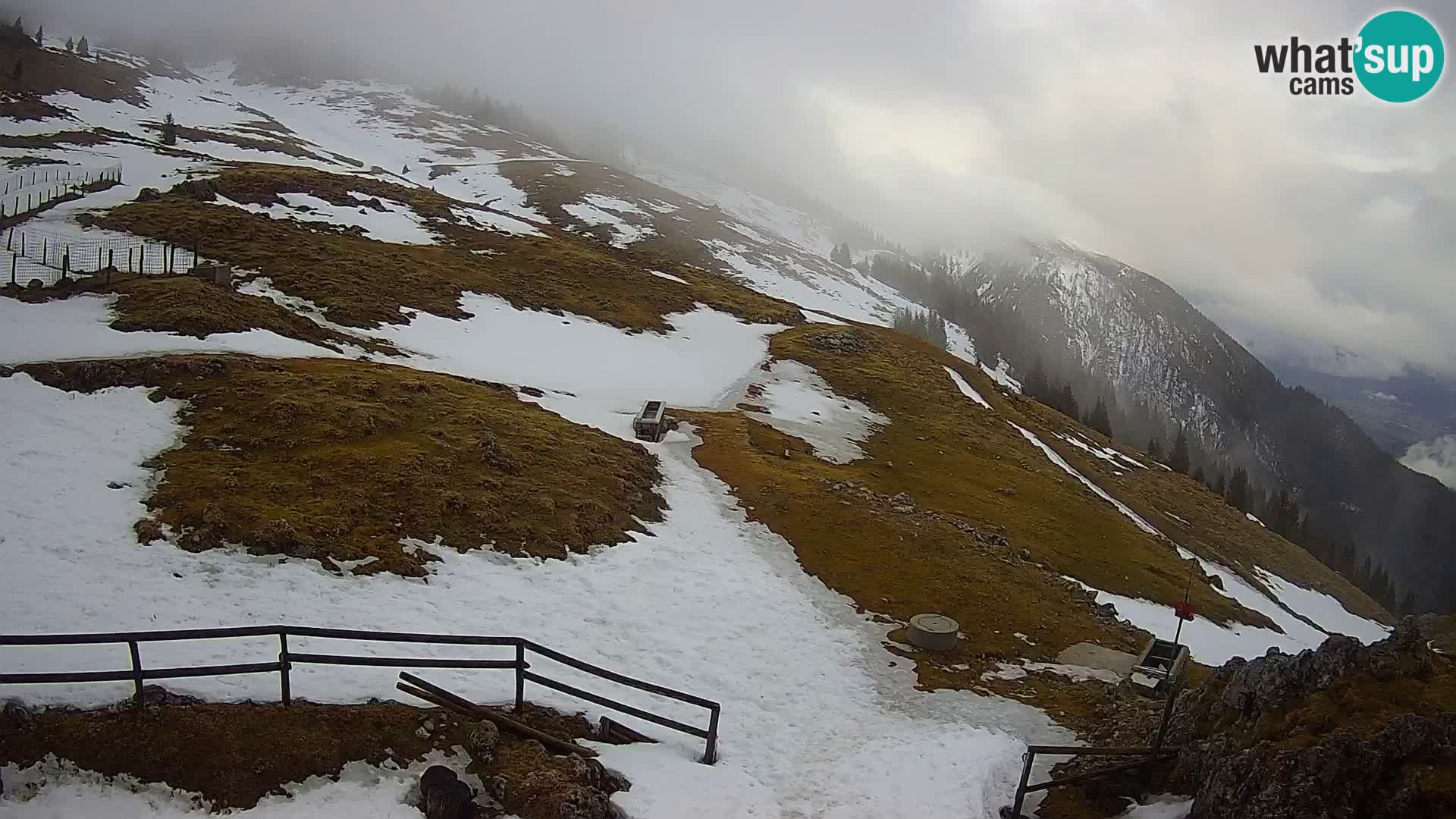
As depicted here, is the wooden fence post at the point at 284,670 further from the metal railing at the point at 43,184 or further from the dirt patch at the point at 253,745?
the metal railing at the point at 43,184

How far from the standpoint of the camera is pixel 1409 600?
478 feet

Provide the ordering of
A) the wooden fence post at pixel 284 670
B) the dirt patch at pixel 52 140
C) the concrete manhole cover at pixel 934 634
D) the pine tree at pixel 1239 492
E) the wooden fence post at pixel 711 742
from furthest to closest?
the pine tree at pixel 1239 492, the dirt patch at pixel 52 140, the concrete manhole cover at pixel 934 634, the wooden fence post at pixel 711 742, the wooden fence post at pixel 284 670

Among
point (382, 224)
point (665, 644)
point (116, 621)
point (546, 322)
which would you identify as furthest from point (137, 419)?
point (382, 224)

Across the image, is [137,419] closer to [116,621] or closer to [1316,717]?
[116,621]

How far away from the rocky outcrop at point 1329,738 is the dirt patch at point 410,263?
46.5 m

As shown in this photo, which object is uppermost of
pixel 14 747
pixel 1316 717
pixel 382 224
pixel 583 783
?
pixel 382 224

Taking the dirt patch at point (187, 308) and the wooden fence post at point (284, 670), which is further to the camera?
the dirt patch at point (187, 308)

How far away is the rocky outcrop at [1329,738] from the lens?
11570mm

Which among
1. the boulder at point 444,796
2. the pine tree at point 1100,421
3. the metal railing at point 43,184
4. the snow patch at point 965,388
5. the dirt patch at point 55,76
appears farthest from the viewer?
the pine tree at point 1100,421

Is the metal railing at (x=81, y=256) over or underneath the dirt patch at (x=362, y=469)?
over

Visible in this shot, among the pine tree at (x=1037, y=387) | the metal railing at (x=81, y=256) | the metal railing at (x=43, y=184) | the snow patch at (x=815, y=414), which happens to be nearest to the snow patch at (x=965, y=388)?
the snow patch at (x=815, y=414)

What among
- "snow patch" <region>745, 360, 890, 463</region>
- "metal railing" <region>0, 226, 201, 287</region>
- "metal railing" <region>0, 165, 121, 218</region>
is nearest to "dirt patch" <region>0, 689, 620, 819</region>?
"snow patch" <region>745, 360, 890, 463</region>

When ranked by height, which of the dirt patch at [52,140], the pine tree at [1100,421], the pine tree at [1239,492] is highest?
the dirt patch at [52,140]

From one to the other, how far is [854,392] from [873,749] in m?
47.7
